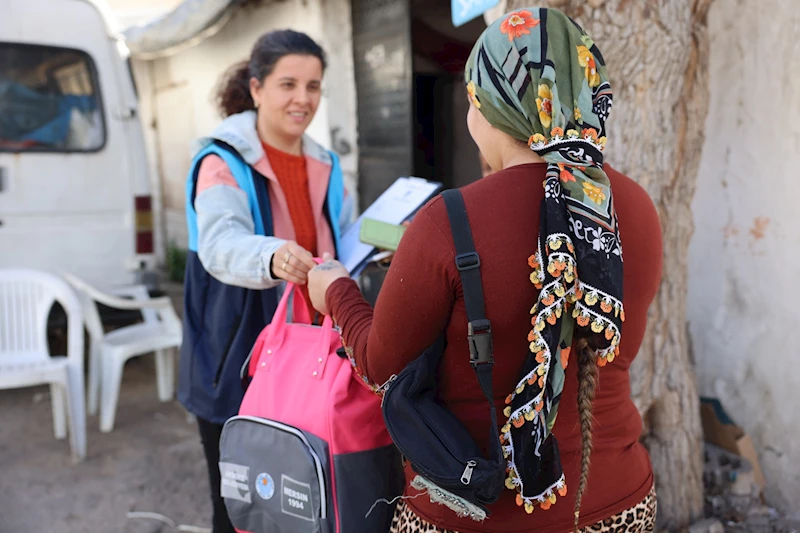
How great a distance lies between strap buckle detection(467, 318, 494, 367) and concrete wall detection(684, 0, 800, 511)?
82.4 inches

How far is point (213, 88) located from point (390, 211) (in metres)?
1.09

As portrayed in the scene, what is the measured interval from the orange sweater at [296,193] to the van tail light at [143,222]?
9.08 feet

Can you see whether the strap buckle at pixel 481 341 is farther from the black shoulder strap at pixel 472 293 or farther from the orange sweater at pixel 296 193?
the orange sweater at pixel 296 193

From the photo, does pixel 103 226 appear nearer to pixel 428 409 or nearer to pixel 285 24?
pixel 285 24

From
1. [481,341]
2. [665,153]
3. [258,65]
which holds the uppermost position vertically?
[258,65]

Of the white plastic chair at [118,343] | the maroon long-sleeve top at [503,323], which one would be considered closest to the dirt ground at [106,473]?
the white plastic chair at [118,343]

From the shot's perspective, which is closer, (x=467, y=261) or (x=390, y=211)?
(x=467, y=261)

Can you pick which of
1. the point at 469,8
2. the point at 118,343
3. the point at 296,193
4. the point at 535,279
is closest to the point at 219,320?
the point at 296,193

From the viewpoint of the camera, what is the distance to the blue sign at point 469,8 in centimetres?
235

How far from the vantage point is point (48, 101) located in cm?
421

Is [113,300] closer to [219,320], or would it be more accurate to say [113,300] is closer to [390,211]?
[219,320]

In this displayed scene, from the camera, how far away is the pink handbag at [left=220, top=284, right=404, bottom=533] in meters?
1.29

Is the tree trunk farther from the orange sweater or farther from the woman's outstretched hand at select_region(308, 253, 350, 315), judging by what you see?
the woman's outstretched hand at select_region(308, 253, 350, 315)

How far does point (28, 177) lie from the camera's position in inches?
161
